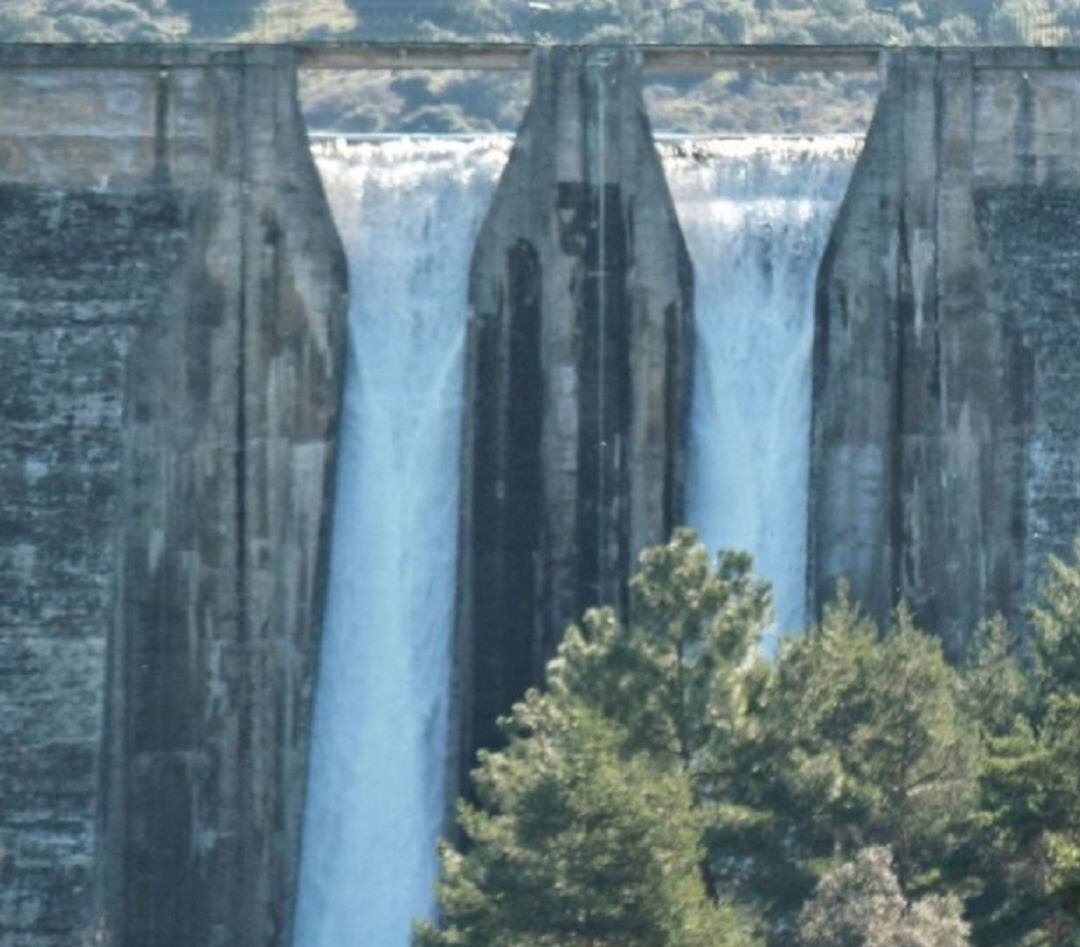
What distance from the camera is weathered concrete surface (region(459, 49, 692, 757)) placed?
64.9m

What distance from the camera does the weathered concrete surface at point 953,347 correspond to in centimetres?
6512

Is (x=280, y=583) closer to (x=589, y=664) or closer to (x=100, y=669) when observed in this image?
(x=100, y=669)

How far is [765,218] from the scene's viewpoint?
66000 millimetres

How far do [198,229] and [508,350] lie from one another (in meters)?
3.99

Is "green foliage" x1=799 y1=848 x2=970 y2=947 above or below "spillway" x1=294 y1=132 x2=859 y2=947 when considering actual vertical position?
below

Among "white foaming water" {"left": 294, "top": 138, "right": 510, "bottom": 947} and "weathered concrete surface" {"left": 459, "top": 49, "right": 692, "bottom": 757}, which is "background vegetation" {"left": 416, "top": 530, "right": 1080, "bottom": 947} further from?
"weathered concrete surface" {"left": 459, "top": 49, "right": 692, "bottom": 757}

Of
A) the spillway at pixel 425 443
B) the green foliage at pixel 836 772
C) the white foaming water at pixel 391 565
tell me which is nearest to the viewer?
the green foliage at pixel 836 772

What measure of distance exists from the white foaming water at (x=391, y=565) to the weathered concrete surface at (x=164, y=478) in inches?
16.0

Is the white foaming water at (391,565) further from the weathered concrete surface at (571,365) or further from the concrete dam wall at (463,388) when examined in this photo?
the weathered concrete surface at (571,365)

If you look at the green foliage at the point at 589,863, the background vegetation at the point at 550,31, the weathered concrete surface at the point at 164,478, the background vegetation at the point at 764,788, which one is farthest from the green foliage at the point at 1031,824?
the background vegetation at the point at 550,31

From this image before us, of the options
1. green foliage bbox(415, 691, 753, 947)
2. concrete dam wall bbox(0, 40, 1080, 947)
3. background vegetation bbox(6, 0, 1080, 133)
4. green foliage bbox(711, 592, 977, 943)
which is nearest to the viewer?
green foliage bbox(415, 691, 753, 947)

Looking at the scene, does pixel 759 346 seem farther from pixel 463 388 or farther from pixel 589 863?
pixel 589 863

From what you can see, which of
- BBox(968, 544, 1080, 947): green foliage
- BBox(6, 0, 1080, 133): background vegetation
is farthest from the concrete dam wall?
BBox(6, 0, 1080, 133): background vegetation

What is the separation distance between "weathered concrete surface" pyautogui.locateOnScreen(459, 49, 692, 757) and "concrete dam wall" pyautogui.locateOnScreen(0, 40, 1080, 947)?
37 mm
